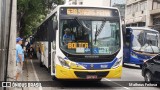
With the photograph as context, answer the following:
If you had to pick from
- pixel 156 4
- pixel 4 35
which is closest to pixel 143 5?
pixel 156 4

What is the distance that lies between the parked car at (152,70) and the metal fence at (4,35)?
619 centimetres

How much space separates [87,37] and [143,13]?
3875cm

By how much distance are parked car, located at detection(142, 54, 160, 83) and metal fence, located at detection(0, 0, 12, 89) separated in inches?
244

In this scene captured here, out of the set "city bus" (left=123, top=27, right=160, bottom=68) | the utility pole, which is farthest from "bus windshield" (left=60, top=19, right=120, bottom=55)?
"city bus" (left=123, top=27, right=160, bottom=68)

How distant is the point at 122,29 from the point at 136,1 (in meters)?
40.8

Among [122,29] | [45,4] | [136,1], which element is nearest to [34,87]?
[122,29]

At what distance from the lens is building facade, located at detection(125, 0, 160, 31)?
4649 centimetres

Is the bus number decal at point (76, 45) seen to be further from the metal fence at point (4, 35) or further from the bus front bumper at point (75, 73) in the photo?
the metal fence at point (4, 35)

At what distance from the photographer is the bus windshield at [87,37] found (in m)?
12.8

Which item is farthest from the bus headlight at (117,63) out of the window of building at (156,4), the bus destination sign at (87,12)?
the window of building at (156,4)

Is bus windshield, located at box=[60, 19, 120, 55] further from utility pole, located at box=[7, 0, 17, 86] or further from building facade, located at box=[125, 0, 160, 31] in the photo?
building facade, located at box=[125, 0, 160, 31]

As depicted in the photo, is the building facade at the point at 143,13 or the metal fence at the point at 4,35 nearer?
the metal fence at the point at 4,35

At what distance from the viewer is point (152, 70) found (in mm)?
13531

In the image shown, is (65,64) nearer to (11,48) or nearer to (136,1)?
(11,48)
